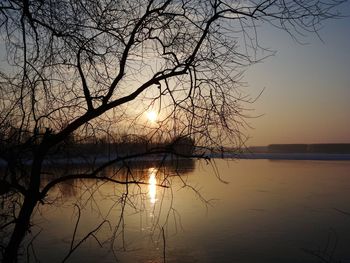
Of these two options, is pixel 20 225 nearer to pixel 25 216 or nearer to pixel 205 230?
pixel 25 216

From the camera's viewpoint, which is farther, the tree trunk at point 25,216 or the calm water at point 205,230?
the calm water at point 205,230

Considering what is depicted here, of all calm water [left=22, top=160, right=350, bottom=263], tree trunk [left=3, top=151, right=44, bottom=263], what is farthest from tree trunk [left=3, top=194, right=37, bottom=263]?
calm water [left=22, top=160, right=350, bottom=263]

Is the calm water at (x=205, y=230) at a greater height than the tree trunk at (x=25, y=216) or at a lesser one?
lesser

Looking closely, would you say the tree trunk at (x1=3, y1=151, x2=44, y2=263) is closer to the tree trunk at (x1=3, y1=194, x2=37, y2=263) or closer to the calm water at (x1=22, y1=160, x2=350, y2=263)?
the tree trunk at (x1=3, y1=194, x2=37, y2=263)

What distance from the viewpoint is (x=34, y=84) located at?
11.2 ft

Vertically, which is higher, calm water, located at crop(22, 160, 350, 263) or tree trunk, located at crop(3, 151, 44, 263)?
tree trunk, located at crop(3, 151, 44, 263)

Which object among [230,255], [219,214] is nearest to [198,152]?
[230,255]

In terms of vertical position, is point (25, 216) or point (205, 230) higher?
point (25, 216)

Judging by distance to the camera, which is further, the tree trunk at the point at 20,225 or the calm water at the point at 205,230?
the calm water at the point at 205,230

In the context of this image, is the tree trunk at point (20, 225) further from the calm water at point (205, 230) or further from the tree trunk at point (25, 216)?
the calm water at point (205, 230)

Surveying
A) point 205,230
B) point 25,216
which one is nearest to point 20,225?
point 25,216

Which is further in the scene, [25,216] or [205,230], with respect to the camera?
[205,230]

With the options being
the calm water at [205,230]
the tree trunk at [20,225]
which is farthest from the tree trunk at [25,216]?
the calm water at [205,230]

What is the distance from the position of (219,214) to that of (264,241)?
7.96 ft
